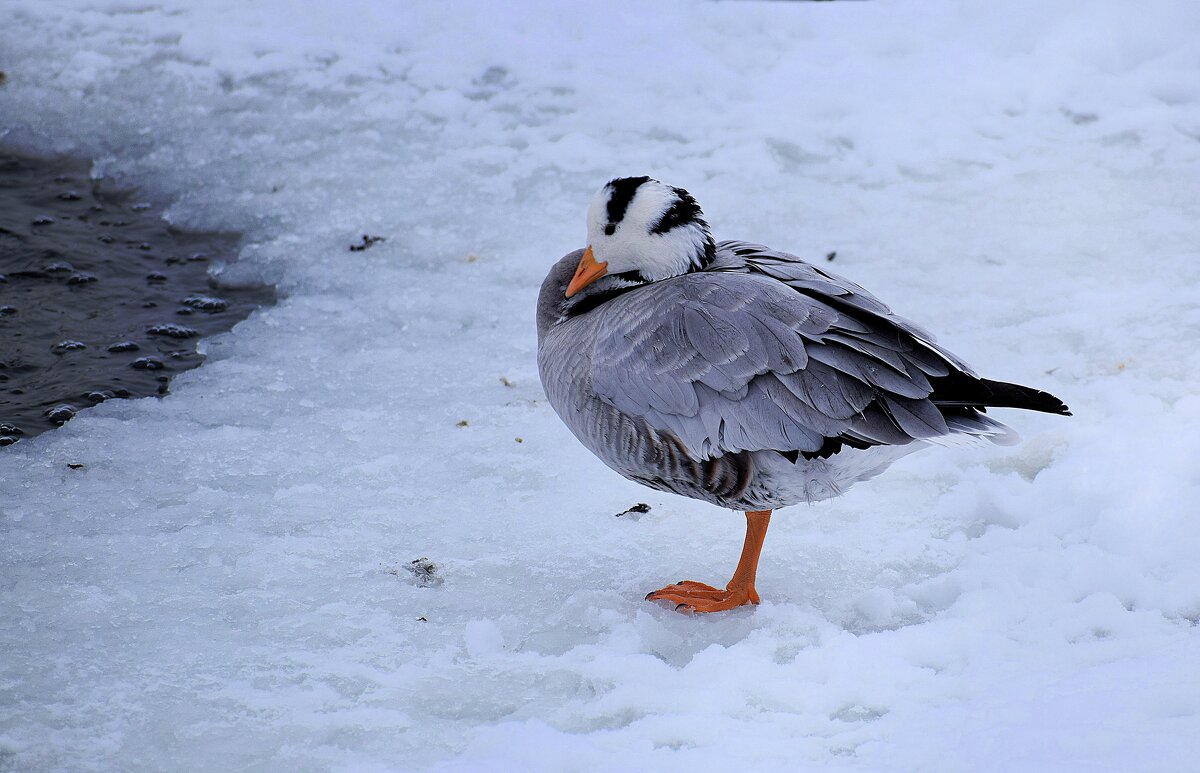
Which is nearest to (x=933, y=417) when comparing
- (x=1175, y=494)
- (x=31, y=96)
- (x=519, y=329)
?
(x=1175, y=494)

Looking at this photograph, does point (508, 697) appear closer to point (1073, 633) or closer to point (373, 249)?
point (1073, 633)

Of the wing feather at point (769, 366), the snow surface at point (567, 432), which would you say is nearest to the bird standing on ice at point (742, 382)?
the wing feather at point (769, 366)

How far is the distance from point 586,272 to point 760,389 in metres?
0.92

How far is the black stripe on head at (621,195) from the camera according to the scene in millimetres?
4035

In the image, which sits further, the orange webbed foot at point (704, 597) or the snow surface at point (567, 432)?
the orange webbed foot at point (704, 597)

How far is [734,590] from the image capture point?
12.9ft

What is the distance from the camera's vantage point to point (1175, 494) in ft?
13.7

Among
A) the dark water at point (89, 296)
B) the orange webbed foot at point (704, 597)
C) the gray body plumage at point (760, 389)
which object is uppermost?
the gray body plumage at point (760, 389)

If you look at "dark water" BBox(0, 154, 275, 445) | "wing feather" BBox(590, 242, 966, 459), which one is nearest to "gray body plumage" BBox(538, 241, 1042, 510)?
"wing feather" BBox(590, 242, 966, 459)

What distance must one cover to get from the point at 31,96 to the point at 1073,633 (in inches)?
310

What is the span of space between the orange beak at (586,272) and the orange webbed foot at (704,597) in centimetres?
111

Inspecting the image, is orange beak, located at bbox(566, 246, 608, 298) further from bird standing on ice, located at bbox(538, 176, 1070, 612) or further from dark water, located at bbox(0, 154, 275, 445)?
dark water, located at bbox(0, 154, 275, 445)

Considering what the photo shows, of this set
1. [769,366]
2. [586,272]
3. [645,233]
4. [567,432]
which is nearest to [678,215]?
[645,233]

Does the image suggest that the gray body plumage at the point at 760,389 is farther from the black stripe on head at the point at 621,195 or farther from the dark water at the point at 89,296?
the dark water at the point at 89,296
